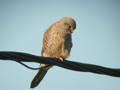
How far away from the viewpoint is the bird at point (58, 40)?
5.63m

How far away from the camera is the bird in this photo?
5629 millimetres

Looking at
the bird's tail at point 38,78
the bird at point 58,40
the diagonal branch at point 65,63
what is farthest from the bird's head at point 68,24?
the diagonal branch at point 65,63

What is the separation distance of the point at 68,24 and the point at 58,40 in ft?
2.11

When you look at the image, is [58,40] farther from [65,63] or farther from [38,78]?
[65,63]

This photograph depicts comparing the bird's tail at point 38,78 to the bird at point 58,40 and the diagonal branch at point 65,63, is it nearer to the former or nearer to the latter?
the bird at point 58,40

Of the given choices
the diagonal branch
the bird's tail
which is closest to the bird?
the bird's tail

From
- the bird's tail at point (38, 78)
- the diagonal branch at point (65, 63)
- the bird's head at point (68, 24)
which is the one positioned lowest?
the bird's tail at point (38, 78)

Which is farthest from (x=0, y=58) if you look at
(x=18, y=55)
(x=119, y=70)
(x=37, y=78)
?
(x=37, y=78)

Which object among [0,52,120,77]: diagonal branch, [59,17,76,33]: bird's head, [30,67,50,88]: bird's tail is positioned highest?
[59,17,76,33]: bird's head

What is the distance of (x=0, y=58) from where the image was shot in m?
3.20

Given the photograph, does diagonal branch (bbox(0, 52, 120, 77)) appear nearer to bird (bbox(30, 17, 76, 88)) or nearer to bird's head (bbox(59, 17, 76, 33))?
bird (bbox(30, 17, 76, 88))

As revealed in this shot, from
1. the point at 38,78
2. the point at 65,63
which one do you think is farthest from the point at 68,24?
the point at 65,63

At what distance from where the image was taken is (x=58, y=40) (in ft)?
18.4

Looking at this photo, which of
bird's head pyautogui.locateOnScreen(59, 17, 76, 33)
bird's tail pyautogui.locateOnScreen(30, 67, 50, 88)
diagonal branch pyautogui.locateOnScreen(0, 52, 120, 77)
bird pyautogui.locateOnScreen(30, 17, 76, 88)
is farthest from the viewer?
bird's head pyautogui.locateOnScreen(59, 17, 76, 33)
